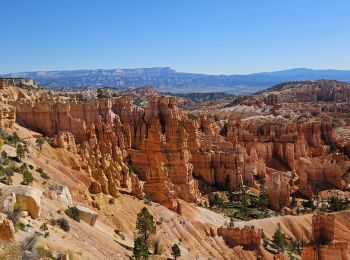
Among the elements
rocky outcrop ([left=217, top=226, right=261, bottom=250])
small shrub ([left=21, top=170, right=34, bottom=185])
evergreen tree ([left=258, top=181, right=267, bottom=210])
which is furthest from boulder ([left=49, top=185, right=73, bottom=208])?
evergreen tree ([left=258, top=181, right=267, bottom=210])

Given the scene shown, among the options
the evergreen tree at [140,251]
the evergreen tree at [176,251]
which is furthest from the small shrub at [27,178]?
the evergreen tree at [176,251]

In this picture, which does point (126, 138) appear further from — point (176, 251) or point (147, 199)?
point (176, 251)

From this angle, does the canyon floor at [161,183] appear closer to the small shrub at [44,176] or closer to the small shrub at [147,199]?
the small shrub at [147,199]

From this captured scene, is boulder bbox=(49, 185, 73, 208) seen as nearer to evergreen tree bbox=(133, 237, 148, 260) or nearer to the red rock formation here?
evergreen tree bbox=(133, 237, 148, 260)

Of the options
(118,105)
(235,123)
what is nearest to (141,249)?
(118,105)

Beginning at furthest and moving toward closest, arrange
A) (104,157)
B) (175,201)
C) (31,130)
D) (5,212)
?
1. (31,130)
2. (104,157)
3. (175,201)
4. (5,212)

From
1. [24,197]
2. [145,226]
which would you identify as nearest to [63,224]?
[24,197]

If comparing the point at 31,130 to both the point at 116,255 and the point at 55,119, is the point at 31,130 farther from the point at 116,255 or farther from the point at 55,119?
the point at 116,255
